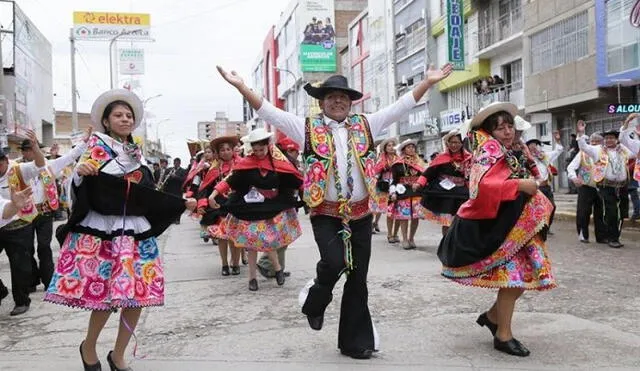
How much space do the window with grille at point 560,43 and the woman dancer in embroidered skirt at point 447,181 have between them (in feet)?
44.5

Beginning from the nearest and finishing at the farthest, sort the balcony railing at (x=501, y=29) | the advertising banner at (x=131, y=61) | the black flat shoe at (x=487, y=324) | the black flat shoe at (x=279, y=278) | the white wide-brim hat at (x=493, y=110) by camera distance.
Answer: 1. the white wide-brim hat at (x=493, y=110)
2. the black flat shoe at (x=487, y=324)
3. the black flat shoe at (x=279, y=278)
4. the balcony railing at (x=501, y=29)
5. the advertising banner at (x=131, y=61)

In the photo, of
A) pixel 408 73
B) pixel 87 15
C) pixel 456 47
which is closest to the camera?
pixel 456 47

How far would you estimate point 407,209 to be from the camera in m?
10.9

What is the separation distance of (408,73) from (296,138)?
3344 cm

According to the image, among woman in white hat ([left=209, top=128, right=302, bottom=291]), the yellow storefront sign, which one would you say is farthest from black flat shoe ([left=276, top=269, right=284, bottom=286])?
the yellow storefront sign

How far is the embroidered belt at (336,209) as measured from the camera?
463 cm

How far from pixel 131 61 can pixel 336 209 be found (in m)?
48.3

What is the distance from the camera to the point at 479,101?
95.8 ft

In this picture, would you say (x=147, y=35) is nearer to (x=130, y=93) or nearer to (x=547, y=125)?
(x=547, y=125)

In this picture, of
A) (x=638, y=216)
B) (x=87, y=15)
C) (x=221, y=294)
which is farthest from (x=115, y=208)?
(x=87, y=15)

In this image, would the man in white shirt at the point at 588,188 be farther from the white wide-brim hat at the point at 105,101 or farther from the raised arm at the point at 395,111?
the white wide-brim hat at the point at 105,101

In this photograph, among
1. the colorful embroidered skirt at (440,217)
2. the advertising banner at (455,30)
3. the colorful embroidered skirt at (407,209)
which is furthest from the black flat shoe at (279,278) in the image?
the advertising banner at (455,30)

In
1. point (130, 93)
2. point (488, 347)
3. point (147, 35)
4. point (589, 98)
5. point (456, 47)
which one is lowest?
point (488, 347)

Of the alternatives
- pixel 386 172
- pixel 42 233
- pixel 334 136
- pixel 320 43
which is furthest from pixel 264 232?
pixel 320 43
